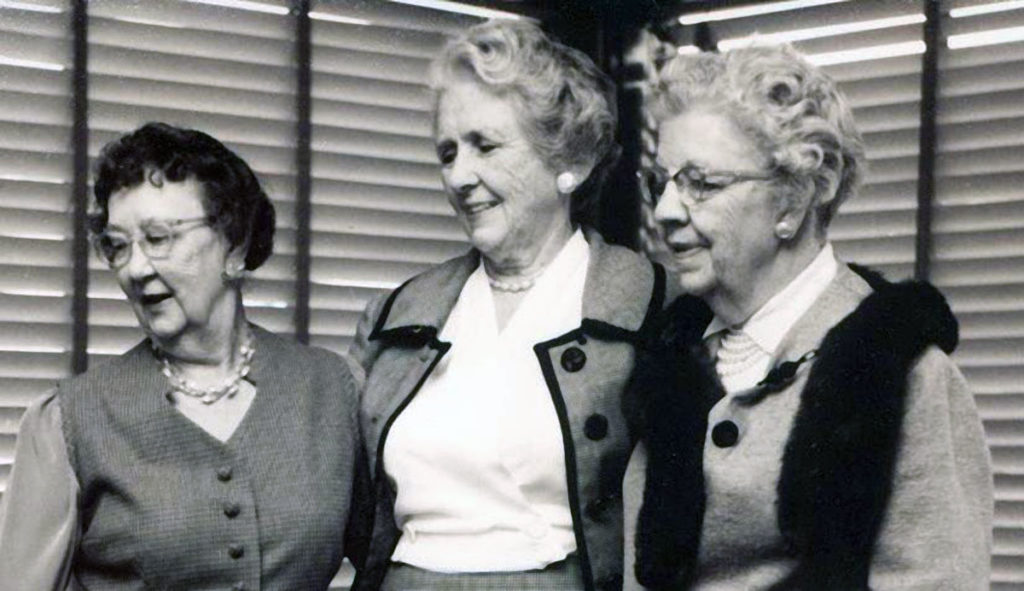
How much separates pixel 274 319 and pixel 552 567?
1.13m

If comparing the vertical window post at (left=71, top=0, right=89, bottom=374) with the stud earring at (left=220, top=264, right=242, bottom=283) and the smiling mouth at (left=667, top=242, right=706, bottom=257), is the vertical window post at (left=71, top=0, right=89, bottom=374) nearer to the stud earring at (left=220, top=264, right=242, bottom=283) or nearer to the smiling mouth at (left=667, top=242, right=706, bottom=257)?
the stud earring at (left=220, top=264, right=242, bottom=283)

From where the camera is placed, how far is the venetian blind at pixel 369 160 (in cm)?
371

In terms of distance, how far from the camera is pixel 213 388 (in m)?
2.93

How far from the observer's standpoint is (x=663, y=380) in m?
2.75

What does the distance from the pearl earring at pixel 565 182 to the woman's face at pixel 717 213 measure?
465 millimetres

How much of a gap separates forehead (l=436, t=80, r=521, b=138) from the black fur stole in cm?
83

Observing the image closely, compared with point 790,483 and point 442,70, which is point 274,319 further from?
point 790,483

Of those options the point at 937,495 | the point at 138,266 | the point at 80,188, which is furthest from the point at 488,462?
the point at 80,188

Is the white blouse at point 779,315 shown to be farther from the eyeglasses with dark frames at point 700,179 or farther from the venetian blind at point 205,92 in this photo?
the venetian blind at point 205,92

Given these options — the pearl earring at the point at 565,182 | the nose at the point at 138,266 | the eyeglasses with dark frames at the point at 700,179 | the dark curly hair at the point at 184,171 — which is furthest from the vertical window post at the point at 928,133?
the nose at the point at 138,266

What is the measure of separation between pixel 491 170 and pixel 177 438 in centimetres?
87

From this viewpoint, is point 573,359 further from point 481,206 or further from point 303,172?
point 303,172

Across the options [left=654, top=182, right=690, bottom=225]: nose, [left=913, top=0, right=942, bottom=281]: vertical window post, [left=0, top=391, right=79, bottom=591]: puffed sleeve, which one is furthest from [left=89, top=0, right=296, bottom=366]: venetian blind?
[left=913, top=0, right=942, bottom=281]: vertical window post

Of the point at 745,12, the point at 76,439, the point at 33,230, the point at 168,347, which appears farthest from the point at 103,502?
the point at 745,12
